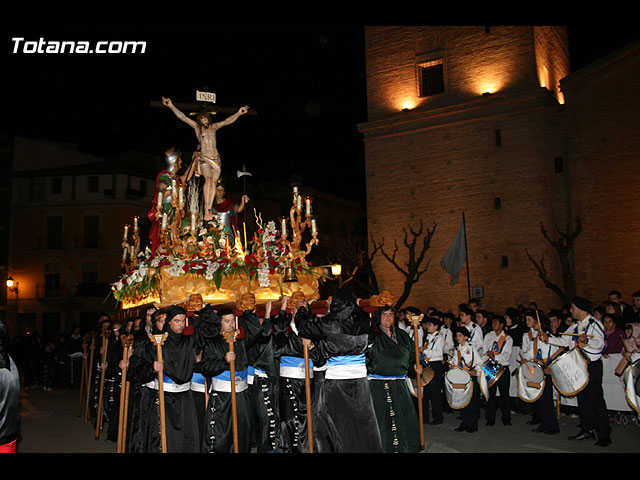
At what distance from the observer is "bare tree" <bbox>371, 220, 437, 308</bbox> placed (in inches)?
955

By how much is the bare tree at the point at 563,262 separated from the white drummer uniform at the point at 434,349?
39.7ft

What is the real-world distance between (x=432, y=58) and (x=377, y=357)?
2204cm

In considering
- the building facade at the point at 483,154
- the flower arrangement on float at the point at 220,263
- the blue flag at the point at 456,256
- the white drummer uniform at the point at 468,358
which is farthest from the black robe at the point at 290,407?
the building facade at the point at 483,154

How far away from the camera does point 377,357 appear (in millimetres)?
7000

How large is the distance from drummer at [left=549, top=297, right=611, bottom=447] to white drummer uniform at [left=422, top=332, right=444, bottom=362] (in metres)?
2.59

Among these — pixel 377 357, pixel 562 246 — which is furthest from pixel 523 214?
pixel 377 357

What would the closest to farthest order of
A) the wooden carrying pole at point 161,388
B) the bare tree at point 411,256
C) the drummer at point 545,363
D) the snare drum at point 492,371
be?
the wooden carrying pole at point 161,388 → the drummer at point 545,363 → the snare drum at point 492,371 → the bare tree at point 411,256

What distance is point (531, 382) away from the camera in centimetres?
935

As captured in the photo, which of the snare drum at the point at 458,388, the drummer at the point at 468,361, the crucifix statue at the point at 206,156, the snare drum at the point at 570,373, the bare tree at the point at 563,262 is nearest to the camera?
the snare drum at the point at 570,373

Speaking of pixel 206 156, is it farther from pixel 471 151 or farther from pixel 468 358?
pixel 471 151

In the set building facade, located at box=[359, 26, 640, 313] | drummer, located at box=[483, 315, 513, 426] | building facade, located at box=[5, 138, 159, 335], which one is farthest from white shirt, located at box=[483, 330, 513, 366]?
building facade, located at box=[5, 138, 159, 335]

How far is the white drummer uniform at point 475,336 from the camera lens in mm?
10523

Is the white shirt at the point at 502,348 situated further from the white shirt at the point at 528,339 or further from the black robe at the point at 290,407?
the black robe at the point at 290,407

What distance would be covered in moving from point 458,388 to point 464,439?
0.82m
